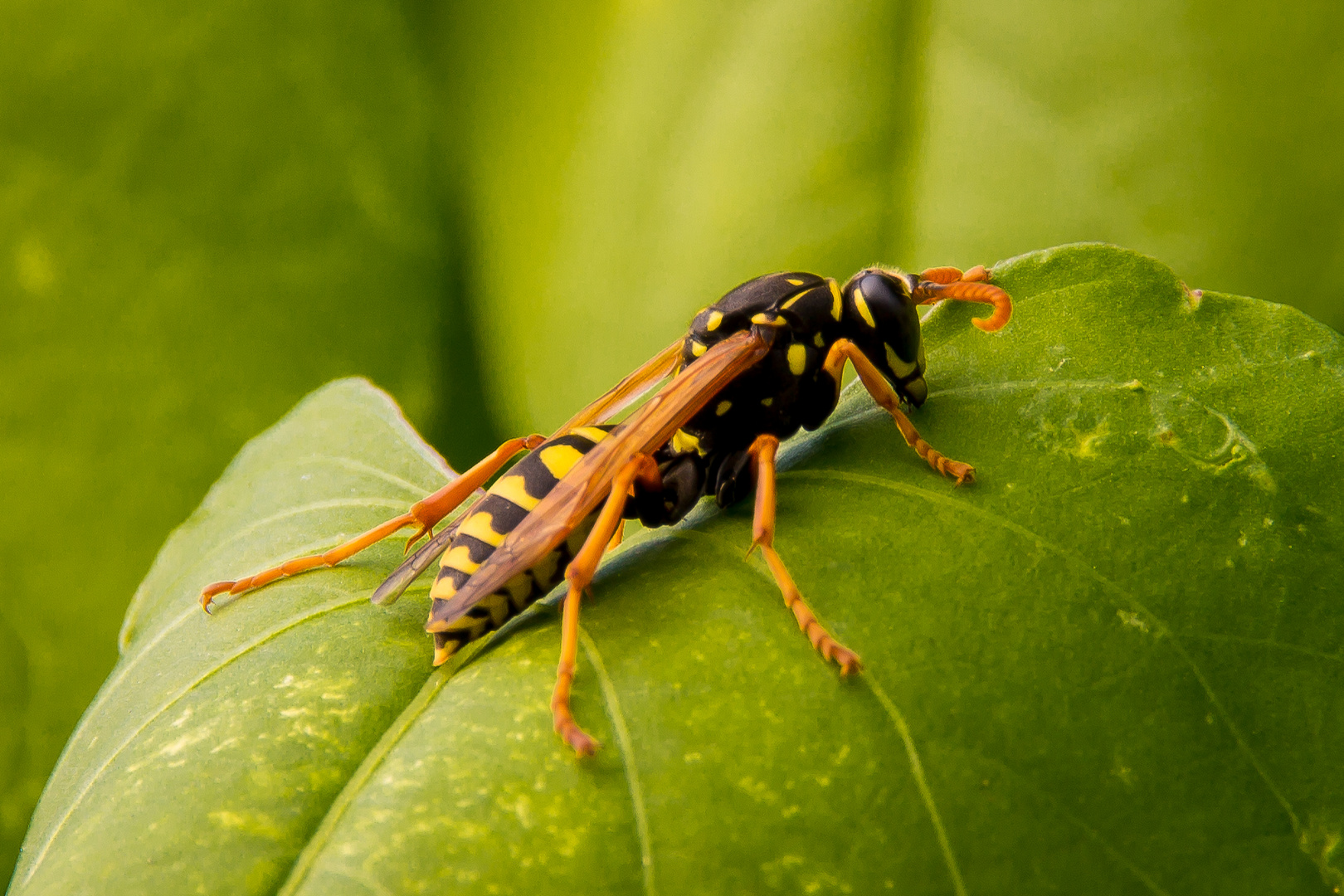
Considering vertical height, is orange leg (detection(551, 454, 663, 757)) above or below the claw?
below

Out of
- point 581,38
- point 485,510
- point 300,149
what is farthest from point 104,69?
point 485,510

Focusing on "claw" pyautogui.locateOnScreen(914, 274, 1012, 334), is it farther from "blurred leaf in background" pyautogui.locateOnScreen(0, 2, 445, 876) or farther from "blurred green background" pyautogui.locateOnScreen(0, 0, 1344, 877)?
"blurred leaf in background" pyautogui.locateOnScreen(0, 2, 445, 876)

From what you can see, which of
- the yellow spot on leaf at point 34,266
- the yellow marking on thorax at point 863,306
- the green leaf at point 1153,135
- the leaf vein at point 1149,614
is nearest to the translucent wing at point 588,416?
the yellow marking on thorax at point 863,306

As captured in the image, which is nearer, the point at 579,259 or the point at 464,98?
the point at 579,259

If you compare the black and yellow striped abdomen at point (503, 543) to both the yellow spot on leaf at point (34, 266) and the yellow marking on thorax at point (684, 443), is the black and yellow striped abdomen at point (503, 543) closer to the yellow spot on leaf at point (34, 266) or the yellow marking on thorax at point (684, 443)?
the yellow marking on thorax at point (684, 443)

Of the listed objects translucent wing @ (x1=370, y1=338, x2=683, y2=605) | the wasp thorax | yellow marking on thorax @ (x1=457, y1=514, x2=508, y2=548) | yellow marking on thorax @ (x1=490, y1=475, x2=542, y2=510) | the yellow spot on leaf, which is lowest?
translucent wing @ (x1=370, y1=338, x2=683, y2=605)

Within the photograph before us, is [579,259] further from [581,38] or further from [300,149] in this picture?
[300,149]

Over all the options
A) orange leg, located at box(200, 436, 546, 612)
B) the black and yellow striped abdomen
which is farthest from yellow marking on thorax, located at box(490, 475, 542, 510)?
orange leg, located at box(200, 436, 546, 612)
